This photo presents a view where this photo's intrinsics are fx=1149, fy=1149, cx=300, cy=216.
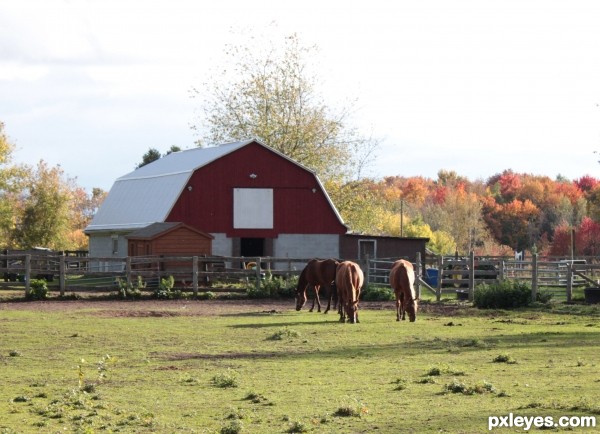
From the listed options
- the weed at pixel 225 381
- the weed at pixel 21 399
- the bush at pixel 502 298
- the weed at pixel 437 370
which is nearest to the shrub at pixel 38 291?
the bush at pixel 502 298

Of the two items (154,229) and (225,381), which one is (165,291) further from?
(225,381)

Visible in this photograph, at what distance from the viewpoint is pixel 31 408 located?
41.8ft

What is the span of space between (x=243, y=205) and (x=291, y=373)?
3530cm

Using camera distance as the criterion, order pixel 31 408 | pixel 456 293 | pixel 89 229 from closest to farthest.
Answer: pixel 31 408, pixel 456 293, pixel 89 229

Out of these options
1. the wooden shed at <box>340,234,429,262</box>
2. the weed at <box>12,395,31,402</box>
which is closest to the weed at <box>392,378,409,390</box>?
the weed at <box>12,395,31,402</box>

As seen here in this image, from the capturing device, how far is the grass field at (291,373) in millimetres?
11820

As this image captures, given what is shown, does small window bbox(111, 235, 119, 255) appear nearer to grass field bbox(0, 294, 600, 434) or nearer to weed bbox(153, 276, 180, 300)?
weed bbox(153, 276, 180, 300)

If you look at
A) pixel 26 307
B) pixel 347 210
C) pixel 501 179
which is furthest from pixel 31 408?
pixel 501 179

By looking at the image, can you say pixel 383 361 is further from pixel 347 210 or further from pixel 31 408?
pixel 347 210

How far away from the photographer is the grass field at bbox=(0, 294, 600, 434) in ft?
38.8

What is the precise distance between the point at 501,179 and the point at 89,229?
8797 cm

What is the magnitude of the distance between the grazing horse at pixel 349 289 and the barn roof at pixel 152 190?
23.2 meters

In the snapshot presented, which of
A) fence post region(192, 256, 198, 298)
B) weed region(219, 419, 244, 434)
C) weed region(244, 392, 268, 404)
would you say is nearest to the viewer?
weed region(219, 419, 244, 434)

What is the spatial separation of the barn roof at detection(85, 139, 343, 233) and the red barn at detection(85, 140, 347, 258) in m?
0.06
